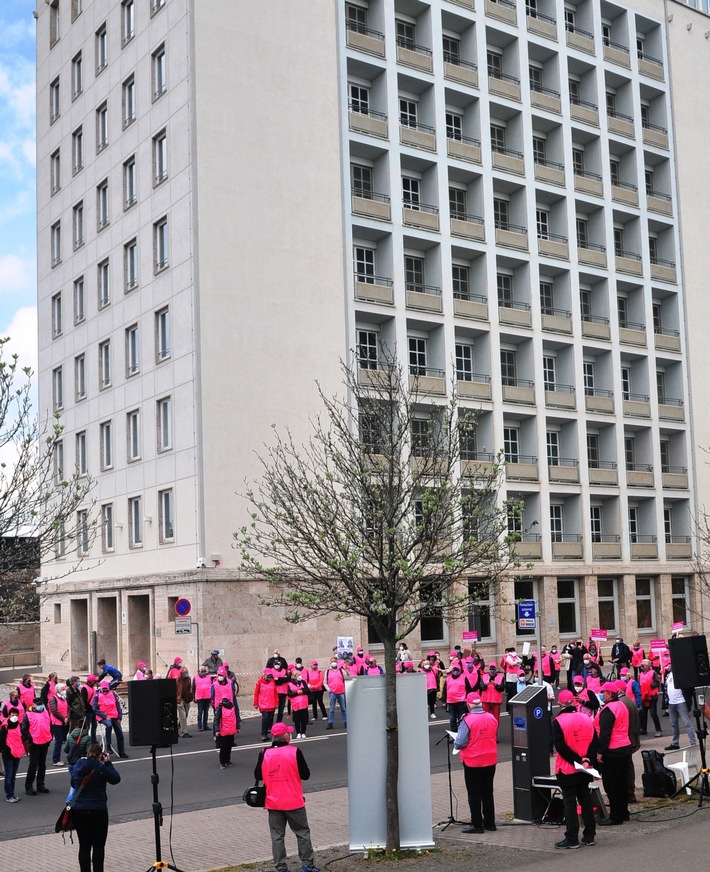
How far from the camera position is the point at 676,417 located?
53969 mm

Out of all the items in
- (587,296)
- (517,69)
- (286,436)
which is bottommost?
(286,436)

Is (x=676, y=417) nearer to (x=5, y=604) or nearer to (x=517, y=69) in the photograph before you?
(x=517, y=69)

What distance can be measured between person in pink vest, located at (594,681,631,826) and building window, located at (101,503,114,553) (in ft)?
106

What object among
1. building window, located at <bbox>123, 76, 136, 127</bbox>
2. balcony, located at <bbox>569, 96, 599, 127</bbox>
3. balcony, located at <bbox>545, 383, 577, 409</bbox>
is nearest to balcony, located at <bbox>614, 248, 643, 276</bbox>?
balcony, located at <bbox>569, 96, 599, 127</bbox>

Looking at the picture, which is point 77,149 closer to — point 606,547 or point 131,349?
point 131,349

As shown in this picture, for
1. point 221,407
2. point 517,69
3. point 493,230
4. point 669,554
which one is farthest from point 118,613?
point 517,69

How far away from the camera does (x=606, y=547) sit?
5012cm

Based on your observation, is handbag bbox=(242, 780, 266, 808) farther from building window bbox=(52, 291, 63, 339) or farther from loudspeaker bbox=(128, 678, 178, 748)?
building window bbox=(52, 291, 63, 339)

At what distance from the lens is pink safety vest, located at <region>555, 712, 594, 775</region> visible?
47.6 feet

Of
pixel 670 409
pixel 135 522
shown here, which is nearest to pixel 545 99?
pixel 670 409

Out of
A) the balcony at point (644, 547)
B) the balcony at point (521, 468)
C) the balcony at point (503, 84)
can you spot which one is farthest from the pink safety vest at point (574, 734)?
the balcony at point (503, 84)

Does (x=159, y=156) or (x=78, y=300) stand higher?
(x=159, y=156)

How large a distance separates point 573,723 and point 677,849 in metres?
2.06

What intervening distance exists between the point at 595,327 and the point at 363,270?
1230 centimetres
